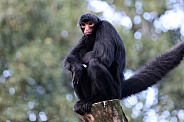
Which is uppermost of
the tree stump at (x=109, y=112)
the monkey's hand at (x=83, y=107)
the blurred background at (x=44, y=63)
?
the blurred background at (x=44, y=63)

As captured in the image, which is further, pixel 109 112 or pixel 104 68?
pixel 104 68

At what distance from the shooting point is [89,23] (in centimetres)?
862

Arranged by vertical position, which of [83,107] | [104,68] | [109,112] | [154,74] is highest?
[154,74]

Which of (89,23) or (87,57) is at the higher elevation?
(89,23)

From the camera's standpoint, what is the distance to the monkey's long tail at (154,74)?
9102 millimetres

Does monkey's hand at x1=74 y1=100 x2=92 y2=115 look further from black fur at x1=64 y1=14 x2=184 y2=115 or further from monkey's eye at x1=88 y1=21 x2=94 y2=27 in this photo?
monkey's eye at x1=88 y1=21 x2=94 y2=27

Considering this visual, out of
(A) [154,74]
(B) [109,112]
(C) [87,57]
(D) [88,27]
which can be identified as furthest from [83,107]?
(A) [154,74]

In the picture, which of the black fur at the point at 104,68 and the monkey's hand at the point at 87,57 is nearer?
the black fur at the point at 104,68

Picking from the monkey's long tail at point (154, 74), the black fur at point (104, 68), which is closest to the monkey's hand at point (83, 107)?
the black fur at point (104, 68)

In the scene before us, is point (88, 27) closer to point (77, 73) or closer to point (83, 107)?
point (77, 73)

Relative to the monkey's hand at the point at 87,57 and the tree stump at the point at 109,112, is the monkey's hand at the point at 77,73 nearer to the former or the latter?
the monkey's hand at the point at 87,57

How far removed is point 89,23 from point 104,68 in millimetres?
882

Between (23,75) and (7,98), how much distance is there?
883 millimetres

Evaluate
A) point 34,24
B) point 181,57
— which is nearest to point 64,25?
point 34,24
